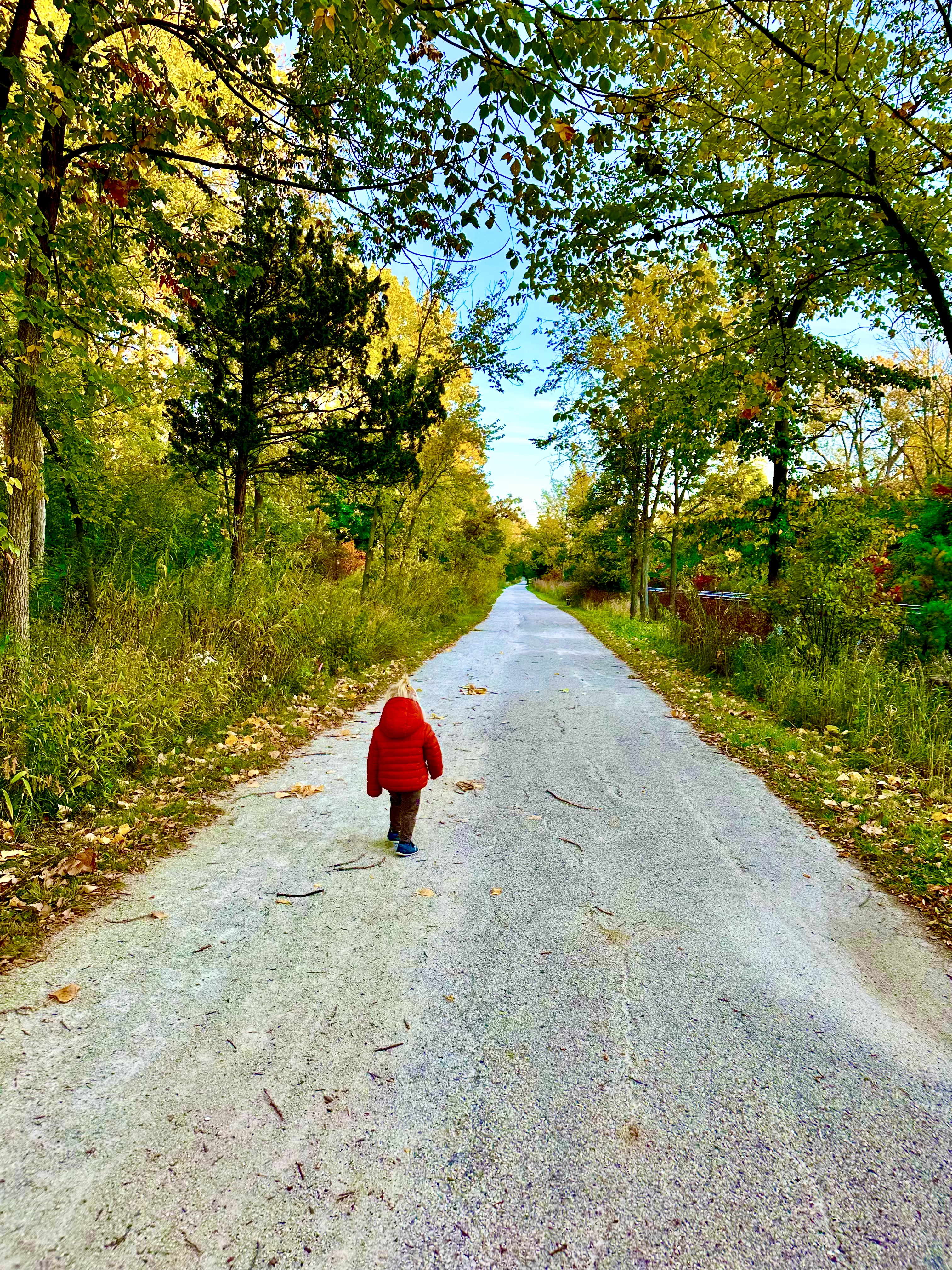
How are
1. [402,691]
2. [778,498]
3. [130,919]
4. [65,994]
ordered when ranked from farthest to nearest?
[778,498] < [402,691] < [130,919] < [65,994]

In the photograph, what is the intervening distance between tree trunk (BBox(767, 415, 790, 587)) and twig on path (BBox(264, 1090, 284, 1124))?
9.91 meters

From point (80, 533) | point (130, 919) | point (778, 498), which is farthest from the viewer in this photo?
point (80, 533)

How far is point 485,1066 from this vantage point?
→ 7.57ft

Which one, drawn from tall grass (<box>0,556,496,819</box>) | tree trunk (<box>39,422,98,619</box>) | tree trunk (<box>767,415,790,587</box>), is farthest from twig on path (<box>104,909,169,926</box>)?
tree trunk (<box>767,415,790,587</box>)

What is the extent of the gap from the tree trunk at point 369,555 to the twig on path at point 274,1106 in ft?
39.6

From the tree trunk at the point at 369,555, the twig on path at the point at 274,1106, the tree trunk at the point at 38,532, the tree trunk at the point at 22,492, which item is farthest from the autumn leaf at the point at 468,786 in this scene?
the tree trunk at the point at 369,555

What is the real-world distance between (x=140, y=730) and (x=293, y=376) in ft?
20.4

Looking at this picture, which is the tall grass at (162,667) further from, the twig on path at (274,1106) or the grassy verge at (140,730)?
the twig on path at (274,1106)

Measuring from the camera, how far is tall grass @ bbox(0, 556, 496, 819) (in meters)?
4.37

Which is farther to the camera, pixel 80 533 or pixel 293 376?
pixel 80 533

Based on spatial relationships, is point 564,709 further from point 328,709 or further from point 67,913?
point 67,913

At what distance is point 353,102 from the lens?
4.95 metres

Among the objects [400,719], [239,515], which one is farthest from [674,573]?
[400,719]

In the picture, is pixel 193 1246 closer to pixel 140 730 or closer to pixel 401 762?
pixel 401 762
